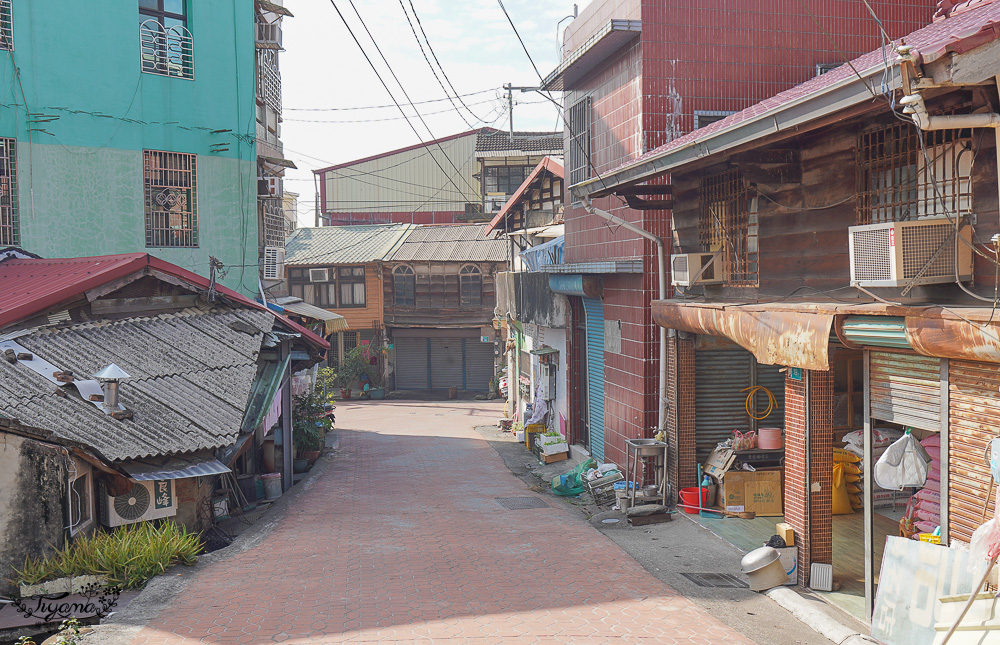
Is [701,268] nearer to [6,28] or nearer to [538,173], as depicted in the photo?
[538,173]

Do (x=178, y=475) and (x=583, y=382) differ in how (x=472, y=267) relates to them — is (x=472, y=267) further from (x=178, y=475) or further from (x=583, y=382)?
(x=178, y=475)

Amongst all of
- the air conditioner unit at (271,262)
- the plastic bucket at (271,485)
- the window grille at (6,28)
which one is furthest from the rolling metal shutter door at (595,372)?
the window grille at (6,28)

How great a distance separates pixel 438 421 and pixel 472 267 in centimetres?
1025

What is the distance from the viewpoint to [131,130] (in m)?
18.4

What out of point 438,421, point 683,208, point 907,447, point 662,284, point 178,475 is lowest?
point 438,421

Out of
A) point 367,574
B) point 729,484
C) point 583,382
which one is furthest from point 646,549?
point 583,382

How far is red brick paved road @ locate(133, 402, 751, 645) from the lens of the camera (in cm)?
784

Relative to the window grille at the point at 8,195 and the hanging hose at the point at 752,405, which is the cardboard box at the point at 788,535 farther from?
the window grille at the point at 8,195

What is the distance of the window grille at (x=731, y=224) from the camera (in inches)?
428

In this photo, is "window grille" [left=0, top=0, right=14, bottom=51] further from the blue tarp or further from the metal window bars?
the blue tarp

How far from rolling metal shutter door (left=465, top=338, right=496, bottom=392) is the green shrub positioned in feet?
92.0

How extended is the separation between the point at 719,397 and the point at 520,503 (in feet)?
14.3

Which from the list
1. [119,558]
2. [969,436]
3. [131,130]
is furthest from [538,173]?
[969,436]

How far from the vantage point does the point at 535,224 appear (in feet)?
84.2
